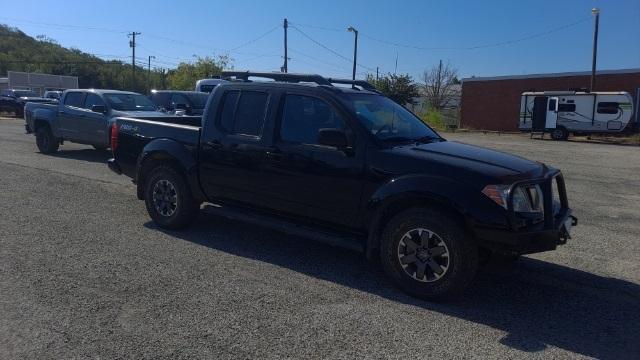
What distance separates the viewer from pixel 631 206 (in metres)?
9.47

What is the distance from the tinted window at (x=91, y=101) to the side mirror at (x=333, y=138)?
9.75 m

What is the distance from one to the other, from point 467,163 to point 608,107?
3121 centimetres

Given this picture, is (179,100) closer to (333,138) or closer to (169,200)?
Answer: (169,200)

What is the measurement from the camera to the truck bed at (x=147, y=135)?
21.5 feet

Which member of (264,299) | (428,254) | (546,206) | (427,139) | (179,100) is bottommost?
(264,299)

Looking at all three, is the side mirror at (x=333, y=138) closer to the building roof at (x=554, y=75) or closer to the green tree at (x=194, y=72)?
the building roof at (x=554, y=75)

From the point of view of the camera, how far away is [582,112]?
32.2m

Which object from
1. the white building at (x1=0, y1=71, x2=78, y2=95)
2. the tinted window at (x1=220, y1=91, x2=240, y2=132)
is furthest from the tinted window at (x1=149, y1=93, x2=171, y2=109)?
the white building at (x1=0, y1=71, x2=78, y2=95)

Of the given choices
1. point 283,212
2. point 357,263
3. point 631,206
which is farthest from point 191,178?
point 631,206

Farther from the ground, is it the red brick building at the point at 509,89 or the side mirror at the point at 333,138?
the red brick building at the point at 509,89

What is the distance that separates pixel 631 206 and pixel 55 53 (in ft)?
383

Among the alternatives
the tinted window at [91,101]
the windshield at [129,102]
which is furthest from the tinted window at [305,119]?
the tinted window at [91,101]

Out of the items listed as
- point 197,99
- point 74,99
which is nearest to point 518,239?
point 74,99

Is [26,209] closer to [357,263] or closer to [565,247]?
[357,263]
